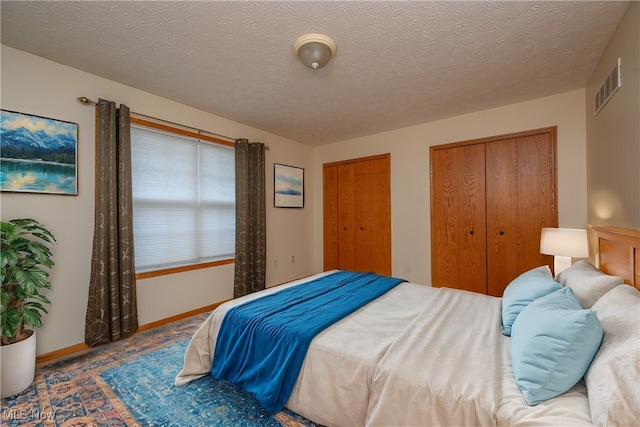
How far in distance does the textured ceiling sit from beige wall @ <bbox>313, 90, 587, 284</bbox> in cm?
25

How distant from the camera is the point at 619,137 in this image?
186 centimetres

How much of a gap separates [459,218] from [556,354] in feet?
8.93

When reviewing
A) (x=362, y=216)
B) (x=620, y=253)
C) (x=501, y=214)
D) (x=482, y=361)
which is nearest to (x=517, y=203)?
(x=501, y=214)

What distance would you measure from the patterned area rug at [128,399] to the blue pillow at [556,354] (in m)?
1.14

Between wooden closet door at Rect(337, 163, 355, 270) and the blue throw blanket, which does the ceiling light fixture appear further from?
wooden closet door at Rect(337, 163, 355, 270)

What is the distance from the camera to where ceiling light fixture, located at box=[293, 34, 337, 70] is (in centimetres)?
193

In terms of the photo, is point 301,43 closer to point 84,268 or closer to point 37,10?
point 37,10

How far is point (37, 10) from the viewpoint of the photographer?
171 centimetres

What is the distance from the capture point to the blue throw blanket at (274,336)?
1515 millimetres

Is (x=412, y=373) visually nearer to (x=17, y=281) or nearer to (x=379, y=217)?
(x=17, y=281)

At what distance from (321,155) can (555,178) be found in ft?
10.9

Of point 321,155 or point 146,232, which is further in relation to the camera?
point 321,155

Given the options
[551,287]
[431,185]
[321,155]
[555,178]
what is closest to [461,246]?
[431,185]

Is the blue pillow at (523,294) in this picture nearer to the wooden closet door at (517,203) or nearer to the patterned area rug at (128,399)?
the patterned area rug at (128,399)
